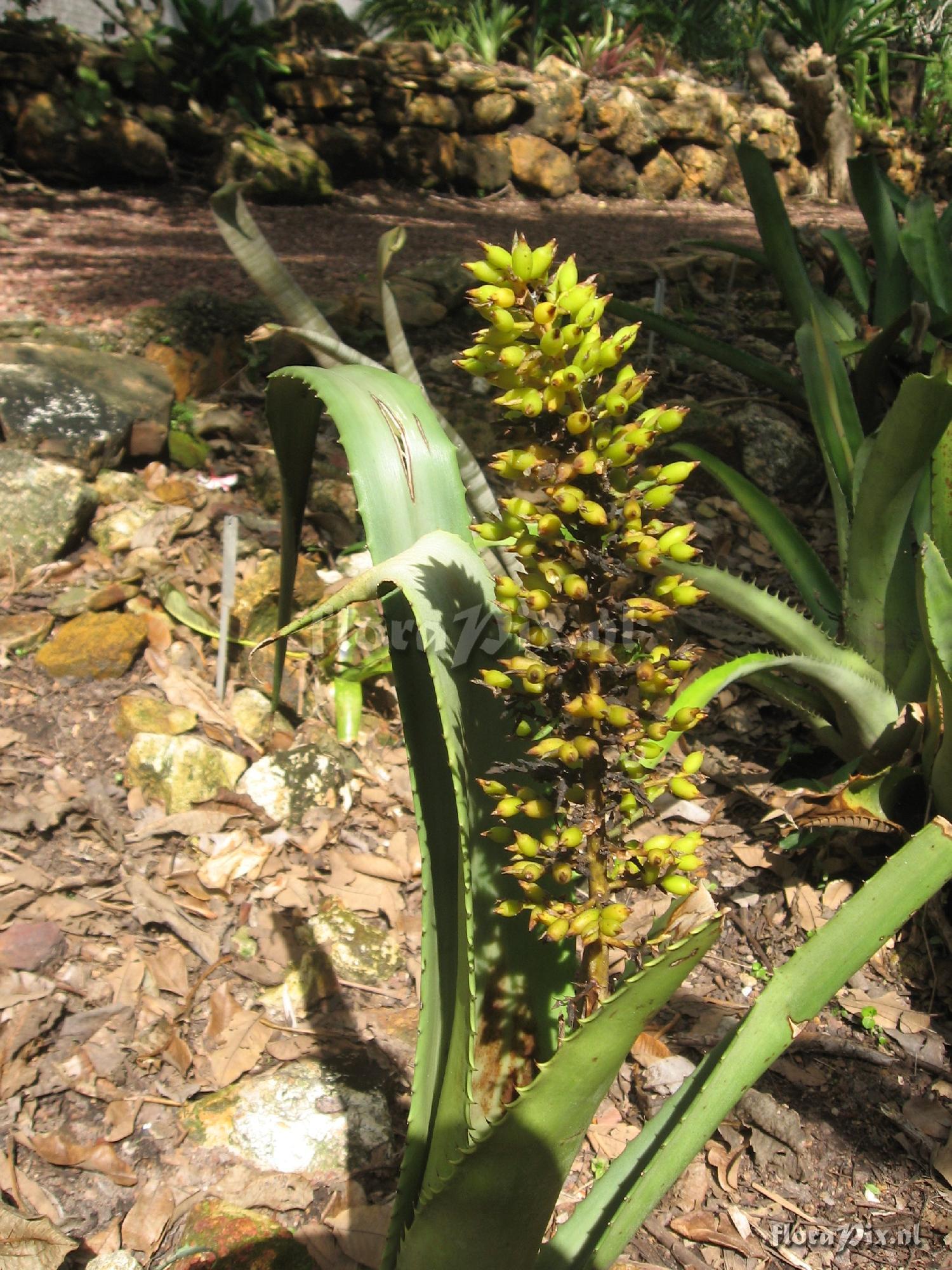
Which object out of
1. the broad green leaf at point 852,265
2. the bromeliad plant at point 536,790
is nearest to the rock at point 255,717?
the bromeliad plant at point 536,790

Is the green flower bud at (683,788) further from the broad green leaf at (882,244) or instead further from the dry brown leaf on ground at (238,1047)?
the broad green leaf at (882,244)

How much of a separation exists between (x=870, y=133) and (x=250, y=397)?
318 inches

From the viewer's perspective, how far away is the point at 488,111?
7793 mm

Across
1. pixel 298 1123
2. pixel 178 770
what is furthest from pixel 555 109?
pixel 298 1123

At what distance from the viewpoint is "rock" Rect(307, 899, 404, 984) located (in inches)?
79.6

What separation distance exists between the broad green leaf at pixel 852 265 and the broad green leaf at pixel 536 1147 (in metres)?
3.25

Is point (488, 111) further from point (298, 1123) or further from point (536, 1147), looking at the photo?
point (536, 1147)

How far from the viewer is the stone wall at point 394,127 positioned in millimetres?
6047

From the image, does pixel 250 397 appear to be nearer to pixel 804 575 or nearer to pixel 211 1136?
pixel 804 575

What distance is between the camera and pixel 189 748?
2.32m

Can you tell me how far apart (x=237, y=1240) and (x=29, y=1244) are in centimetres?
29

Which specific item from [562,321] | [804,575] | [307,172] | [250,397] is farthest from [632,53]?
[562,321]

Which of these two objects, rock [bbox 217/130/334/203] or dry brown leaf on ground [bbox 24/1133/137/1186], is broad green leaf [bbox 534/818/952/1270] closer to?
dry brown leaf on ground [bbox 24/1133/137/1186]

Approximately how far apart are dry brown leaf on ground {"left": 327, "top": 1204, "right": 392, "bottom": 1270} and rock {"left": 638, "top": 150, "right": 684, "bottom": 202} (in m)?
8.51
